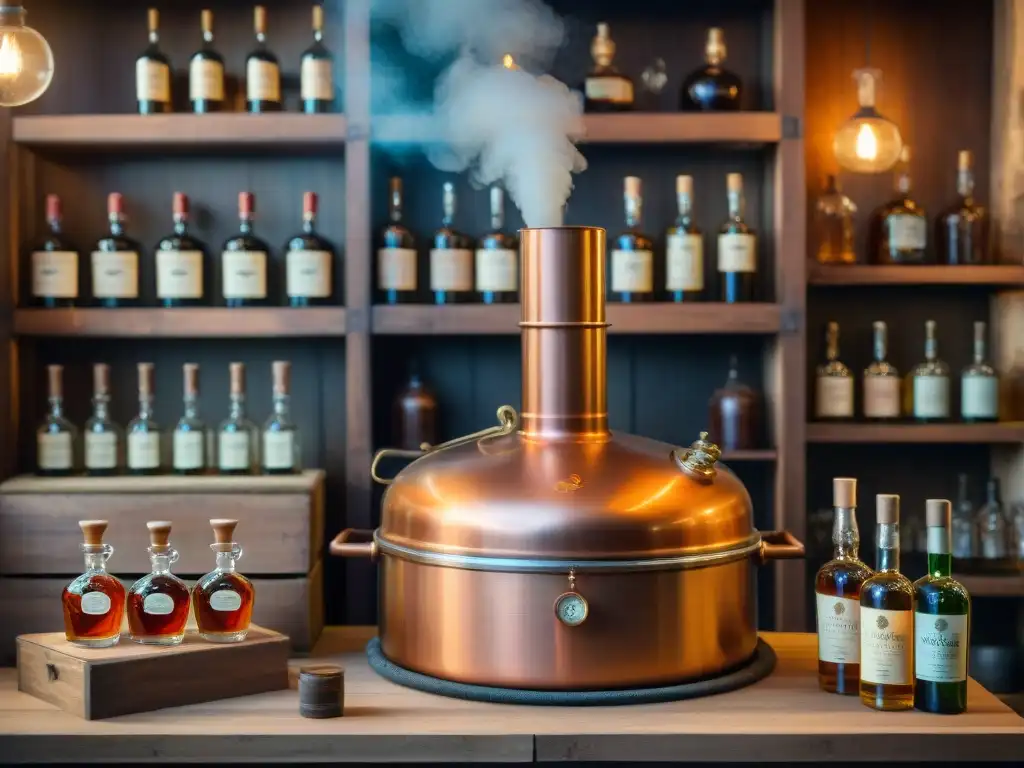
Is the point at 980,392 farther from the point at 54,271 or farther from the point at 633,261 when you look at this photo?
the point at 54,271

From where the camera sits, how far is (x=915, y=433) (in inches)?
112

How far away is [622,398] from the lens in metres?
3.04

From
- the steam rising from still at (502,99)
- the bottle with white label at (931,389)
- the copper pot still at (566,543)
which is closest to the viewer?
the copper pot still at (566,543)

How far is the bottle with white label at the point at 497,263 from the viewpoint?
9.18 ft

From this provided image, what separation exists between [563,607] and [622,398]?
1.23 meters

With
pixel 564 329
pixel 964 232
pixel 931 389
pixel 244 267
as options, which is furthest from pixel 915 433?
pixel 244 267

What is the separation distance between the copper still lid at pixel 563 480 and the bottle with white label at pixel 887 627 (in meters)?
0.25

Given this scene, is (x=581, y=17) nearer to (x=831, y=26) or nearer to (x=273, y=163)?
(x=831, y=26)

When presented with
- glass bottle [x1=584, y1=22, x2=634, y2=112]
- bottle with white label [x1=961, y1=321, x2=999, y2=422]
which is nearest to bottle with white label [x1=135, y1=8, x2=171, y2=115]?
glass bottle [x1=584, y1=22, x2=634, y2=112]

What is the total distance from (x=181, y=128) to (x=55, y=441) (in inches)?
29.2

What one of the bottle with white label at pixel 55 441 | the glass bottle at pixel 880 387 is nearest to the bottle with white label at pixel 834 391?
the glass bottle at pixel 880 387

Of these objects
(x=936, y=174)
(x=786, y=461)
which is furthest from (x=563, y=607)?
(x=936, y=174)

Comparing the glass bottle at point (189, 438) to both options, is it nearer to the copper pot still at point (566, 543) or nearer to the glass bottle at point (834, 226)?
the copper pot still at point (566, 543)

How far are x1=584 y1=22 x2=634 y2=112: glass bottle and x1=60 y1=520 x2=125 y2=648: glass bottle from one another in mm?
1492
